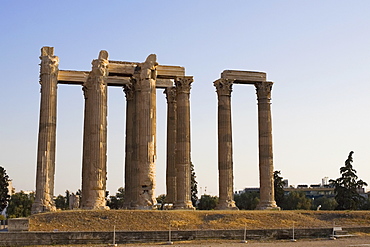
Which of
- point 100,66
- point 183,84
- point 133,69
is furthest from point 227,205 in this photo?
point 100,66

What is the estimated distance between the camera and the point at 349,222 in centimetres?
3716

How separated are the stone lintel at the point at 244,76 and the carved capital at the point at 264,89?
47 cm

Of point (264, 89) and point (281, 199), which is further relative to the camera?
point (281, 199)

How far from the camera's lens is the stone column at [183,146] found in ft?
143

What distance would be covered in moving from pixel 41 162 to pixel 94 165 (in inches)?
164

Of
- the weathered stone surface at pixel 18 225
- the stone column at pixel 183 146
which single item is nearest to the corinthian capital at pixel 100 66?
the stone column at pixel 183 146

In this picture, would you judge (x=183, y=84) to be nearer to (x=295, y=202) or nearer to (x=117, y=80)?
(x=117, y=80)

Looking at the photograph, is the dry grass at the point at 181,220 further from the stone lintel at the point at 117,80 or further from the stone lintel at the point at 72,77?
the stone lintel at the point at 117,80

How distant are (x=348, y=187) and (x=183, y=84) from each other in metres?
28.6

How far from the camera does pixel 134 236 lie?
92.4ft

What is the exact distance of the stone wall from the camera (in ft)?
88.7

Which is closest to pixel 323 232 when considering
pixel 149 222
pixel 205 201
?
pixel 149 222

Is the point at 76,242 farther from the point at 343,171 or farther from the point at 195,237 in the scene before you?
the point at 343,171

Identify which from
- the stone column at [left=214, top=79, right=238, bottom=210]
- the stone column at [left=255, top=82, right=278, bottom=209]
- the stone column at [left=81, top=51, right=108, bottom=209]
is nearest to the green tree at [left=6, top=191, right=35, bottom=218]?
the stone column at [left=81, top=51, right=108, bottom=209]
